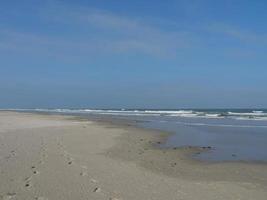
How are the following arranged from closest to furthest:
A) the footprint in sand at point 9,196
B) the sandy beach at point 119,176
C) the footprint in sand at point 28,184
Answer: the footprint in sand at point 9,196, the sandy beach at point 119,176, the footprint in sand at point 28,184

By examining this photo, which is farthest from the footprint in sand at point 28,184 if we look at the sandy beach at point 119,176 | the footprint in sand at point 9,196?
the footprint in sand at point 9,196

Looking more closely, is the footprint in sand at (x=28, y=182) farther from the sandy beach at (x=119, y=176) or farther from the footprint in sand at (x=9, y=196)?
the footprint in sand at (x=9, y=196)

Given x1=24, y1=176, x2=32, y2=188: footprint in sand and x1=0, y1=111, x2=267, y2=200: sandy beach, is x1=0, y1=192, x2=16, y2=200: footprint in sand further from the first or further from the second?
x1=24, y1=176, x2=32, y2=188: footprint in sand

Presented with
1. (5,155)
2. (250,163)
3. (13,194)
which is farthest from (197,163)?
(13,194)

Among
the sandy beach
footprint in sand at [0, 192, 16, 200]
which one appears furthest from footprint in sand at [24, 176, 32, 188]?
footprint in sand at [0, 192, 16, 200]

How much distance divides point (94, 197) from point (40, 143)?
10.8 metres

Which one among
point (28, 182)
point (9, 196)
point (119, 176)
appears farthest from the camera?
point (119, 176)

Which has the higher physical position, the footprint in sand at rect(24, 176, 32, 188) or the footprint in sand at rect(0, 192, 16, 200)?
the footprint in sand at rect(24, 176, 32, 188)

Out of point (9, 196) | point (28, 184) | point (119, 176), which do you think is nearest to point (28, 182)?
point (28, 184)

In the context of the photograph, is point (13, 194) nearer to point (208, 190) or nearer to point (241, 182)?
point (208, 190)

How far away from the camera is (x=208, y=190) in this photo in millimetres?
9805

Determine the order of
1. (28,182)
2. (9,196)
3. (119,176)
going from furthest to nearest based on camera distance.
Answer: (119,176)
(28,182)
(9,196)

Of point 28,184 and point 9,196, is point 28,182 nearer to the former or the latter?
point 28,184

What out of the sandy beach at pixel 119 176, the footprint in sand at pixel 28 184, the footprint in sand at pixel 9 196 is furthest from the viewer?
the footprint in sand at pixel 28 184
